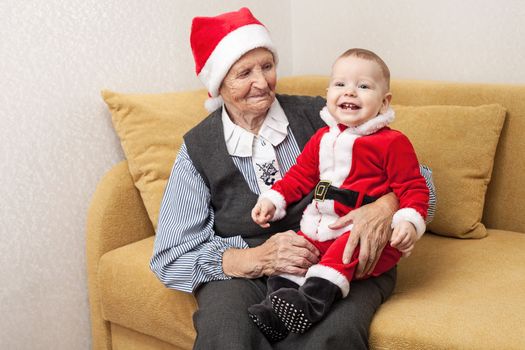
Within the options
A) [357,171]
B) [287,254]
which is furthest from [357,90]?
[287,254]

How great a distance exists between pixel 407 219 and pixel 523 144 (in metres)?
0.77

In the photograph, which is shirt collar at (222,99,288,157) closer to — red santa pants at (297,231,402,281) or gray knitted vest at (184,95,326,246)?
gray knitted vest at (184,95,326,246)

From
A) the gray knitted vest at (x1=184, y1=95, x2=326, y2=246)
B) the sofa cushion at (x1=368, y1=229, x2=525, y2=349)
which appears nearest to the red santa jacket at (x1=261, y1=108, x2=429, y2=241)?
the gray knitted vest at (x1=184, y1=95, x2=326, y2=246)

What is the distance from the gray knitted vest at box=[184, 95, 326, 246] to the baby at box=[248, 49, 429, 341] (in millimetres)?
120

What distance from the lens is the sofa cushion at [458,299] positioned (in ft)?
5.30

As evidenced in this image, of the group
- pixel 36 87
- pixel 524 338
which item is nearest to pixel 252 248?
pixel 524 338

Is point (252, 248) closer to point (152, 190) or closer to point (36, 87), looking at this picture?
point (152, 190)

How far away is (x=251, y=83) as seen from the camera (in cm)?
203

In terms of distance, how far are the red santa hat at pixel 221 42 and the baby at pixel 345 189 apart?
346mm

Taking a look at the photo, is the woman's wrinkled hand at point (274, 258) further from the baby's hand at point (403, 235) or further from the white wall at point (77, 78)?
the white wall at point (77, 78)

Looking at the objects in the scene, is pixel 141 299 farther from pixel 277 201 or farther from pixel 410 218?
pixel 410 218

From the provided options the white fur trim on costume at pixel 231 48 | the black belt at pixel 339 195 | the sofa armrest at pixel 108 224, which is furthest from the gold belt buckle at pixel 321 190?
the sofa armrest at pixel 108 224

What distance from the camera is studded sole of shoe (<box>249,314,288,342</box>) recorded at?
1.68 metres

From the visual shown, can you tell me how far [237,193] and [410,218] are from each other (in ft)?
1.74
